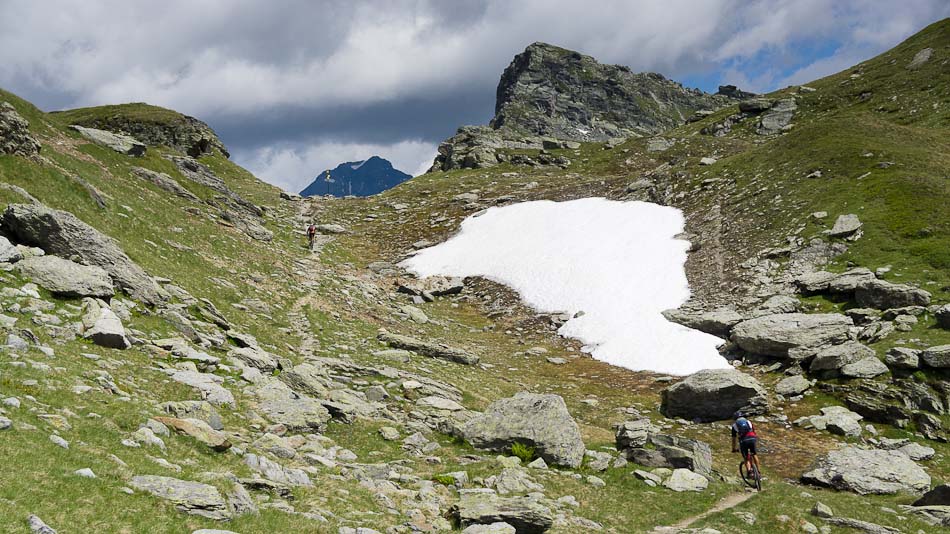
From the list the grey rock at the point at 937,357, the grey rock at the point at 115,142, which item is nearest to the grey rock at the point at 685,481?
the grey rock at the point at 937,357

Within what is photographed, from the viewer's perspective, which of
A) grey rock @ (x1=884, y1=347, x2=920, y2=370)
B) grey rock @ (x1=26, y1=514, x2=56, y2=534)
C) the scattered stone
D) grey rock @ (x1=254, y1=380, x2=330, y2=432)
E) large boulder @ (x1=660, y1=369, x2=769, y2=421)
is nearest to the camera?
grey rock @ (x1=26, y1=514, x2=56, y2=534)

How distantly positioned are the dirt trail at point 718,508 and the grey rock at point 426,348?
1638 centimetres

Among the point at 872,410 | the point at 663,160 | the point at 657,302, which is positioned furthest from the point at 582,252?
the point at 663,160

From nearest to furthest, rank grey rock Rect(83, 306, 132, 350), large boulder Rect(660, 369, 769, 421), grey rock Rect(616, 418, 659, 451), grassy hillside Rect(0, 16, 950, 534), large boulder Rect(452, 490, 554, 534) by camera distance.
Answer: grassy hillside Rect(0, 16, 950, 534), large boulder Rect(452, 490, 554, 534), grey rock Rect(83, 306, 132, 350), grey rock Rect(616, 418, 659, 451), large boulder Rect(660, 369, 769, 421)

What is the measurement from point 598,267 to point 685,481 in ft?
102

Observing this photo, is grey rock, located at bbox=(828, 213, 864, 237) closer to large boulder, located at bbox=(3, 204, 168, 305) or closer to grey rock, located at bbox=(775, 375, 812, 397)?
grey rock, located at bbox=(775, 375, 812, 397)

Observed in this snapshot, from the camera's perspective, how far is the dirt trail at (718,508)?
14989 mm

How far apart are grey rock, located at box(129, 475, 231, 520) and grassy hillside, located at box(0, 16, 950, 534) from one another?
24cm

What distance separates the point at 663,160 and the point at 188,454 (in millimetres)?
103536

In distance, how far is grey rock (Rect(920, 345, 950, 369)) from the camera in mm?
24203

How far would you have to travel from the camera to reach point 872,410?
24.3 m

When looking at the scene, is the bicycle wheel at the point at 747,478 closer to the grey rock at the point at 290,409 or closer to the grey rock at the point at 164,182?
the grey rock at the point at 290,409

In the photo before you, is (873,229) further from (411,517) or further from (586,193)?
(411,517)

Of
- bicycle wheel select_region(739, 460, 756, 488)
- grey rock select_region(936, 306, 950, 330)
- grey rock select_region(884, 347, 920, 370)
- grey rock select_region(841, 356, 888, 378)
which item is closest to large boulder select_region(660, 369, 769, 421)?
grey rock select_region(841, 356, 888, 378)
